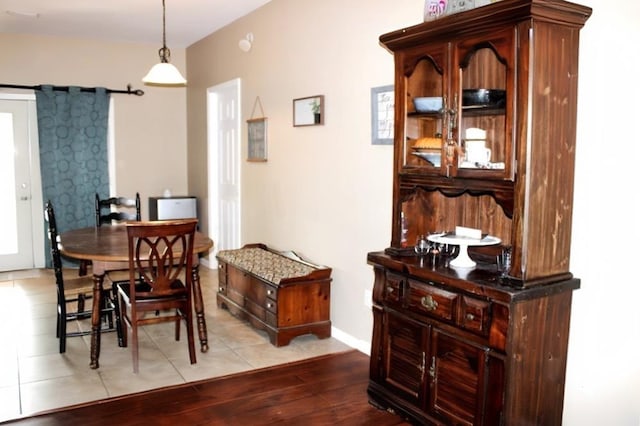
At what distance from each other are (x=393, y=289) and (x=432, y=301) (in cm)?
29

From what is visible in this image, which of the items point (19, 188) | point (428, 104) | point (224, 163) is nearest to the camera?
point (428, 104)

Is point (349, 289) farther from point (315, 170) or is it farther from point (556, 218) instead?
point (556, 218)

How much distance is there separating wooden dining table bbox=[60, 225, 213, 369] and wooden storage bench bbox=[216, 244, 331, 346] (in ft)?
1.53

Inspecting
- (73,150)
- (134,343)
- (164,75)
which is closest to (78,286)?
(134,343)

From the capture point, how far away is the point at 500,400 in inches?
89.7

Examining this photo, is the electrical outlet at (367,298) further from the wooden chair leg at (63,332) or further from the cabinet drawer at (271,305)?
the wooden chair leg at (63,332)

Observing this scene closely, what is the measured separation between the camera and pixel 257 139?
5.30 m

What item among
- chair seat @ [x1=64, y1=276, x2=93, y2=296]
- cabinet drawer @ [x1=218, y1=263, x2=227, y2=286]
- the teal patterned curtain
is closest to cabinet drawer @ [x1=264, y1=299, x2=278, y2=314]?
cabinet drawer @ [x1=218, y1=263, x2=227, y2=286]

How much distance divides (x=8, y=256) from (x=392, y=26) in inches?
207

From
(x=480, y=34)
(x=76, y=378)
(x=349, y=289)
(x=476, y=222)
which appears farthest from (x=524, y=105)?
(x=76, y=378)

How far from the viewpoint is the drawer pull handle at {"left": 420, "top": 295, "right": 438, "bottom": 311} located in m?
2.59

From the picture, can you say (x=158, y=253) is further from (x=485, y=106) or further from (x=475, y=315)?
(x=485, y=106)

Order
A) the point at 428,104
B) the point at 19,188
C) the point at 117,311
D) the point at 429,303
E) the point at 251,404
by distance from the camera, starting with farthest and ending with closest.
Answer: the point at 19,188 → the point at 117,311 → the point at 251,404 → the point at 428,104 → the point at 429,303

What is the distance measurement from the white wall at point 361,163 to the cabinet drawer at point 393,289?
75 centimetres
